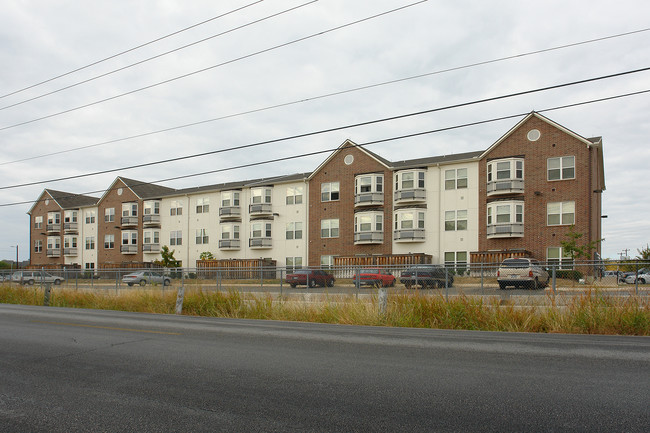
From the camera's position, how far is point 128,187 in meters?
60.1

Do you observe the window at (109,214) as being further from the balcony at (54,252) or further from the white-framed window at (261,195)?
the white-framed window at (261,195)

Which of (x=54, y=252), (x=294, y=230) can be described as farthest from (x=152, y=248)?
(x=294, y=230)

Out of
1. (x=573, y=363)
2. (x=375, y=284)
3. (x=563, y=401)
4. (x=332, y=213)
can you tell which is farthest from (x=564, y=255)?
(x=563, y=401)

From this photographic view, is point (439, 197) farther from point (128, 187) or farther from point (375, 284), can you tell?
point (128, 187)

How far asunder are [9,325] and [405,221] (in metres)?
32.8

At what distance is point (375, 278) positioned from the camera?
17875mm

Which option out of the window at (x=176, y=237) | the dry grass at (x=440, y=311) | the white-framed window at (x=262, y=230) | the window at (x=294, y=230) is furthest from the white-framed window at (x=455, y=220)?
the window at (x=176, y=237)

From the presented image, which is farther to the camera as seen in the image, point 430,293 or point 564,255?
point 564,255

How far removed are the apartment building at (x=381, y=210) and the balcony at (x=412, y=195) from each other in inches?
3.4

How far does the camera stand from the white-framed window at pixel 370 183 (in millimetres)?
44219

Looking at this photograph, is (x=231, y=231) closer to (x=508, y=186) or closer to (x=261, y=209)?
(x=261, y=209)

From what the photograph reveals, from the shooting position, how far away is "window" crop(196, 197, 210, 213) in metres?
54.5

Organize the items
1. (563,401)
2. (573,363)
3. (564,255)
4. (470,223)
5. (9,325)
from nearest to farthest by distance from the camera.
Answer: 1. (563,401)
2. (573,363)
3. (9,325)
4. (564,255)
5. (470,223)

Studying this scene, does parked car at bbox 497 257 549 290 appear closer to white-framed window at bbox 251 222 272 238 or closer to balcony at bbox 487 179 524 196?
balcony at bbox 487 179 524 196
